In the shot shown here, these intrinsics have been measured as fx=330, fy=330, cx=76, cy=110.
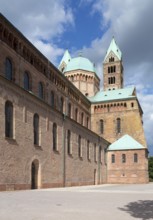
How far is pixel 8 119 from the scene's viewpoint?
997 inches

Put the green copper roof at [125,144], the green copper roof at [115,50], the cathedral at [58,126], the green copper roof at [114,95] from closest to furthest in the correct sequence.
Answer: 1. the cathedral at [58,126]
2. the green copper roof at [125,144]
3. the green copper roof at [114,95]
4. the green copper roof at [115,50]

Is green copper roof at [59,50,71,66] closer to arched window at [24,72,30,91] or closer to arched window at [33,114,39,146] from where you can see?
arched window at [24,72,30,91]

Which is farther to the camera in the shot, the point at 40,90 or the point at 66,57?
the point at 66,57

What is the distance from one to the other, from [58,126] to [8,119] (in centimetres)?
1017

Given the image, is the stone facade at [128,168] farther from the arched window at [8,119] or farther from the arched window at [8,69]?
the arched window at [8,119]

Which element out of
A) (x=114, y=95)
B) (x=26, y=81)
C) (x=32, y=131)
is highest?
(x=114, y=95)

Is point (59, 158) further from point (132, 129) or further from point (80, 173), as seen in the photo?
point (132, 129)

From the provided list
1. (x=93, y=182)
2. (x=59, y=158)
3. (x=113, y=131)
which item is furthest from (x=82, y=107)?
(x=59, y=158)

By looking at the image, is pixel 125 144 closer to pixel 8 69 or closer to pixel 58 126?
pixel 58 126

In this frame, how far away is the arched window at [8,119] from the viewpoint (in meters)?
25.0

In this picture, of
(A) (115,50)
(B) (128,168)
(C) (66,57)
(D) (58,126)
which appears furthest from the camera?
(A) (115,50)

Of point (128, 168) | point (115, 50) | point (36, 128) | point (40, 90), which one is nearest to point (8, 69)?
point (36, 128)

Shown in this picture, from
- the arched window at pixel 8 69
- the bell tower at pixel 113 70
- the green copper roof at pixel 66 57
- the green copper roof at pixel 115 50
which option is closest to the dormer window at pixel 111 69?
the bell tower at pixel 113 70

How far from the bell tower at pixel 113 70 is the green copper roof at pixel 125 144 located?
27.0m
